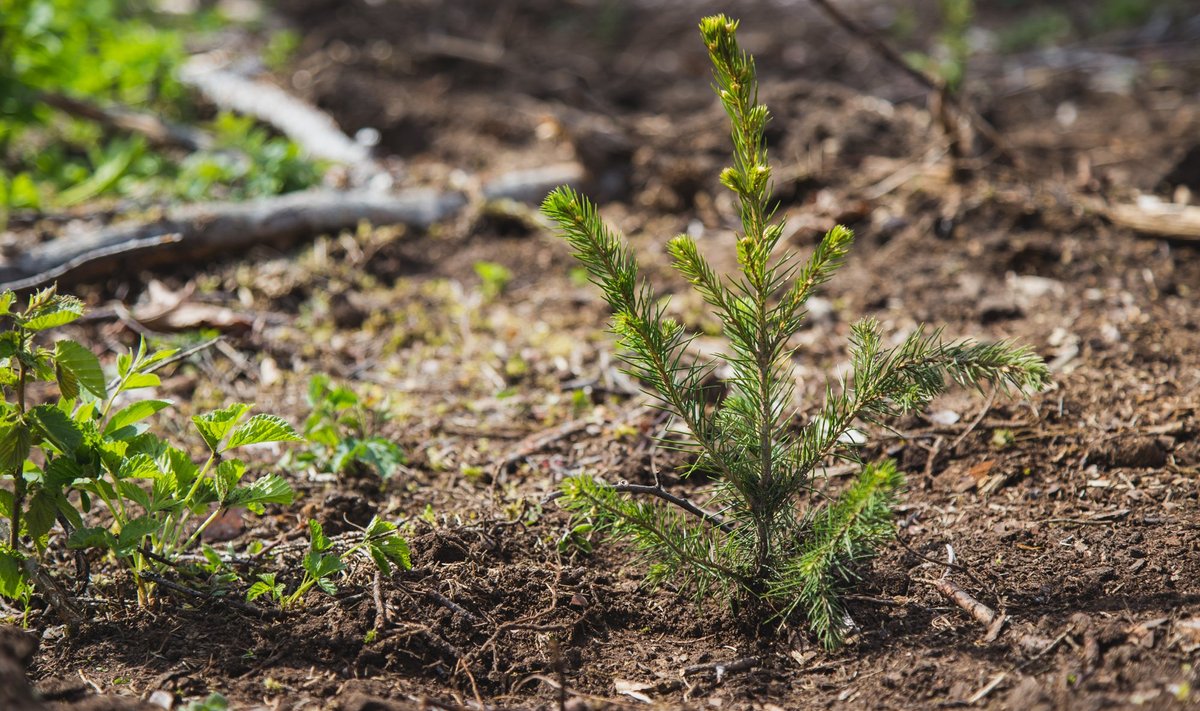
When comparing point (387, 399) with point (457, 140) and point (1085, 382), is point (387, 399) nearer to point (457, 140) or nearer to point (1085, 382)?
point (1085, 382)

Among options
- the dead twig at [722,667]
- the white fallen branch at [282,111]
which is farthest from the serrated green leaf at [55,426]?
the white fallen branch at [282,111]

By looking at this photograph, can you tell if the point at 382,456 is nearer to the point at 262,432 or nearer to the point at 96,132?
the point at 262,432

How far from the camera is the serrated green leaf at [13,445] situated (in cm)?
200

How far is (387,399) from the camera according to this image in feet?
11.5

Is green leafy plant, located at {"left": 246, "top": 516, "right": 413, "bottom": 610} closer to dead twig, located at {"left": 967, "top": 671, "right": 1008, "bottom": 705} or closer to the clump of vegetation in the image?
dead twig, located at {"left": 967, "top": 671, "right": 1008, "bottom": 705}

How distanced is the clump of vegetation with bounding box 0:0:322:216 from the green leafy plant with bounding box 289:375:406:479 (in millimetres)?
2564

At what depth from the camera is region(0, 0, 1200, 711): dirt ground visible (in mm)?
2084

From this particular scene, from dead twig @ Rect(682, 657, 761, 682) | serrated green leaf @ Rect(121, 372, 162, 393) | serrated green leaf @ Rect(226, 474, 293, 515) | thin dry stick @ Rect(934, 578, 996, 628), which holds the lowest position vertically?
dead twig @ Rect(682, 657, 761, 682)

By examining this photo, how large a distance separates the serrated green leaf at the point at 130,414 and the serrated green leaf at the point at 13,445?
22 centimetres

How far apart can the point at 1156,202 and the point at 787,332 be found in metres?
3.56

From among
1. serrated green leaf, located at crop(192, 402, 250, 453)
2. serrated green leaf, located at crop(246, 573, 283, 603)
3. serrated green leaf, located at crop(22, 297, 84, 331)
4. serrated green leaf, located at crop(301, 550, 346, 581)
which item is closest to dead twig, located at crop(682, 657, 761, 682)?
serrated green leaf, located at crop(301, 550, 346, 581)

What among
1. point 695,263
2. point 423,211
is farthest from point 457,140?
point 695,263

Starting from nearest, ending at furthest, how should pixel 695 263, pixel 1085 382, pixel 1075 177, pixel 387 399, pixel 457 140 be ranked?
1. pixel 695 263
2. pixel 1085 382
3. pixel 387 399
4. pixel 1075 177
5. pixel 457 140

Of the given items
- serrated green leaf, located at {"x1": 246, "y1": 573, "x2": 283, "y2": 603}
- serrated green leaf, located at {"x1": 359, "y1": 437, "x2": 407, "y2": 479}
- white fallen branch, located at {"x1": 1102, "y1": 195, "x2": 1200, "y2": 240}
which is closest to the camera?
serrated green leaf, located at {"x1": 246, "y1": 573, "x2": 283, "y2": 603}
